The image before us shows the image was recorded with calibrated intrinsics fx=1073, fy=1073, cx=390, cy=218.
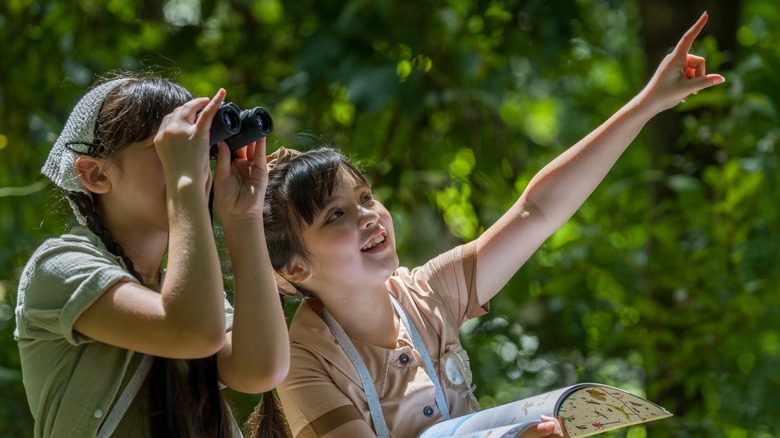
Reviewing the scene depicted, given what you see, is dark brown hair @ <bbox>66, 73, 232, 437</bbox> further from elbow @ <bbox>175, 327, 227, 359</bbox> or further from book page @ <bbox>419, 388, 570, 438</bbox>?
book page @ <bbox>419, 388, 570, 438</bbox>

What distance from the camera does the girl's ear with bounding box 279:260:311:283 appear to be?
1501mm

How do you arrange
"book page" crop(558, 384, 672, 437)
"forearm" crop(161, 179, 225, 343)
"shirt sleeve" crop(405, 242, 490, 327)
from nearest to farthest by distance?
"forearm" crop(161, 179, 225, 343)
"book page" crop(558, 384, 672, 437)
"shirt sleeve" crop(405, 242, 490, 327)

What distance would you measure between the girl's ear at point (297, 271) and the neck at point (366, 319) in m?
0.05

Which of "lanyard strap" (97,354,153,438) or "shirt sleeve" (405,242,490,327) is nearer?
"lanyard strap" (97,354,153,438)

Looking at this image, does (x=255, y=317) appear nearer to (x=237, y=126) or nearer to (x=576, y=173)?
(x=237, y=126)

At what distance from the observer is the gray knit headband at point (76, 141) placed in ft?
4.06

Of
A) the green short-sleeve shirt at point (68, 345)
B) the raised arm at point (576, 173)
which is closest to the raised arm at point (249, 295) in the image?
the green short-sleeve shirt at point (68, 345)

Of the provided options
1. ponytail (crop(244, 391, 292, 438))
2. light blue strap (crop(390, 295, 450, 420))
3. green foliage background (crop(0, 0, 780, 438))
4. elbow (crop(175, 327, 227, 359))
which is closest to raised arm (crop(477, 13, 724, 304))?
light blue strap (crop(390, 295, 450, 420))

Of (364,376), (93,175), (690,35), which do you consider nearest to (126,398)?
(93,175)

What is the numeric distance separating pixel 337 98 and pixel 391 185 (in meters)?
0.37

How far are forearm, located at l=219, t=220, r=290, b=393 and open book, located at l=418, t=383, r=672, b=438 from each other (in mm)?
245

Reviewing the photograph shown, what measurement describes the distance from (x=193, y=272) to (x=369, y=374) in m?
0.43

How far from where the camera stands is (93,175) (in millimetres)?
1223

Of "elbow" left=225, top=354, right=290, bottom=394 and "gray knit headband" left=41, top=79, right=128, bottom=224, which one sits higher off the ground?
"gray knit headband" left=41, top=79, right=128, bottom=224
